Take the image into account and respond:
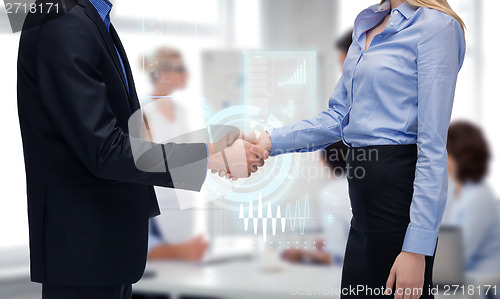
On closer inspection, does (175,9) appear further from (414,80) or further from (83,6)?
(414,80)

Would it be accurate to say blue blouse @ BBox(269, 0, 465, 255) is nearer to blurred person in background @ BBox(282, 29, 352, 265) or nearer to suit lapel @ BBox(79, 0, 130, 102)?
suit lapel @ BBox(79, 0, 130, 102)

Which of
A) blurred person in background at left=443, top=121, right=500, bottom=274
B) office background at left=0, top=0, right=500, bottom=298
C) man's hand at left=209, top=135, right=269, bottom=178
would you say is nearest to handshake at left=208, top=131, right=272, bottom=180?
man's hand at left=209, top=135, right=269, bottom=178

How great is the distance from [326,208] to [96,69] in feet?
4.48

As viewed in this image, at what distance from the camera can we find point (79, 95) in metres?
0.96

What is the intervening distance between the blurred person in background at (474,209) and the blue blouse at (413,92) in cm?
122

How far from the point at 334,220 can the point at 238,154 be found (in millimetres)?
801

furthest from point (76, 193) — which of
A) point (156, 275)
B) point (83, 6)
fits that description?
point (156, 275)

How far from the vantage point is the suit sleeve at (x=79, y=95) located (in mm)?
961

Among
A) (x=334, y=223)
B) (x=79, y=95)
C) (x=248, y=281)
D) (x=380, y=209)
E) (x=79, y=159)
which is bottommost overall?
(x=248, y=281)

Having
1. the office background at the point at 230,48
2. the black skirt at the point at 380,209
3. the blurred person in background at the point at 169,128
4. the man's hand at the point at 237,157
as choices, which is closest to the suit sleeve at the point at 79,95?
the man's hand at the point at 237,157

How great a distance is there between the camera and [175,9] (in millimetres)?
2613

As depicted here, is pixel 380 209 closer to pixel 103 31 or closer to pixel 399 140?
pixel 399 140
